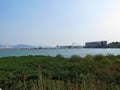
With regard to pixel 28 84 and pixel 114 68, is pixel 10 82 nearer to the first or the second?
pixel 28 84

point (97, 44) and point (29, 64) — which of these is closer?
point (29, 64)

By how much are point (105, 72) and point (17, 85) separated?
14.2 feet

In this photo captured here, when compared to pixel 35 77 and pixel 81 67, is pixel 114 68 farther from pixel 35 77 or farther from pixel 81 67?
pixel 35 77

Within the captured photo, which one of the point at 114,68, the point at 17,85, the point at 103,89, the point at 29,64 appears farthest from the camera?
the point at 29,64

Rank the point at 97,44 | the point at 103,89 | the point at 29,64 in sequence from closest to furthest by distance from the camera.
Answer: the point at 103,89, the point at 29,64, the point at 97,44

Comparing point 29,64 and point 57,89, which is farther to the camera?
point 29,64

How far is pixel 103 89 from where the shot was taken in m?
9.86

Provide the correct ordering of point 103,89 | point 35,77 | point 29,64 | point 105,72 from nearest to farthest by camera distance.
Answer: point 103,89, point 35,77, point 105,72, point 29,64

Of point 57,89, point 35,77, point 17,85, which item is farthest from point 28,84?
point 57,89

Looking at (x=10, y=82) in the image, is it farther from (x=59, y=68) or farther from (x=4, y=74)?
(x=59, y=68)

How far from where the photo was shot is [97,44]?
148125 millimetres

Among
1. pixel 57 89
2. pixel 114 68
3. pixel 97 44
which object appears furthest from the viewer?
pixel 97 44

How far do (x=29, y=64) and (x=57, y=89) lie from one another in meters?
8.95

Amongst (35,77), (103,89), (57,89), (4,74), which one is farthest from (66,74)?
(57,89)
